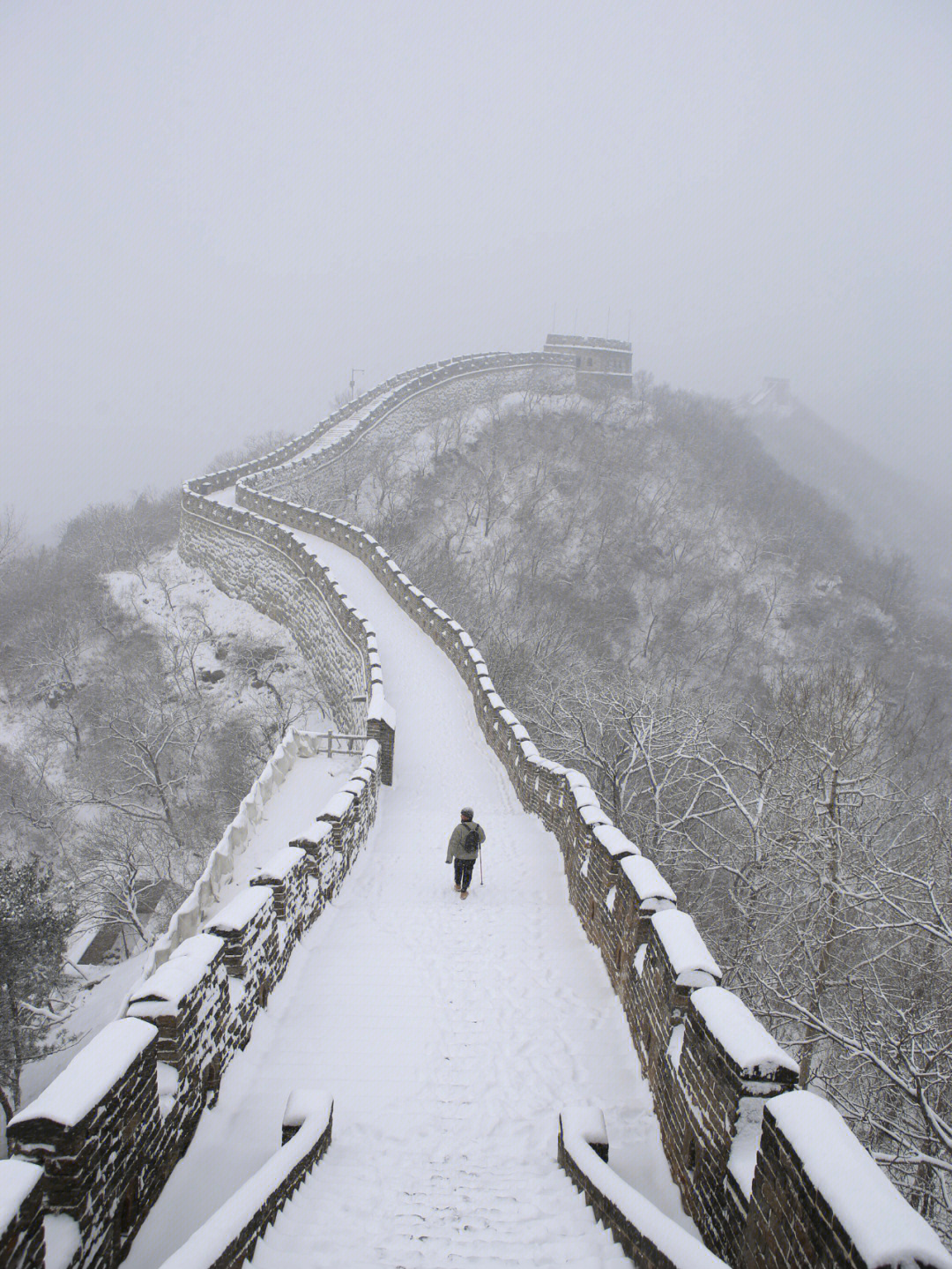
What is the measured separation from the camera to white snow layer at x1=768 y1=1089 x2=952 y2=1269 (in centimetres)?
203

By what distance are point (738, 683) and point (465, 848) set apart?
3088 centimetres

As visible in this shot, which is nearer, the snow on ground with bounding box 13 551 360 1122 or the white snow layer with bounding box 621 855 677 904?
the white snow layer with bounding box 621 855 677 904

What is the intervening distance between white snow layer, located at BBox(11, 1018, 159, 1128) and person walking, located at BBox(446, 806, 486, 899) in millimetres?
4309

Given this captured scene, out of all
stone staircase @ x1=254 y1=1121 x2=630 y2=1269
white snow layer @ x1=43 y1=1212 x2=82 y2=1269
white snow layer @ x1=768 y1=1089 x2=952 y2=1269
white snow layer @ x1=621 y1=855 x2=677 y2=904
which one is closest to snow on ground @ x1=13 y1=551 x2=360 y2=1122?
white snow layer @ x1=621 y1=855 x2=677 y2=904

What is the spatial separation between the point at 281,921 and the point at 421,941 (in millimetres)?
1515

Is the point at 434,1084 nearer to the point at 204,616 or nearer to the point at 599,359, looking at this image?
the point at 204,616

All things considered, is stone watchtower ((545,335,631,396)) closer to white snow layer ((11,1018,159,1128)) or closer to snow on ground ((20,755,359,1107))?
snow on ground ((20,755,359,1107))

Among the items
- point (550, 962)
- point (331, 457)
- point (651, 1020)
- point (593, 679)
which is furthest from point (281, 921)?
point (331, 457)

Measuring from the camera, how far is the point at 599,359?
56719 mm

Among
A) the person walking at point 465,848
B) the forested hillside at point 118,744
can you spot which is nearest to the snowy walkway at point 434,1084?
the person walking at point 465,848

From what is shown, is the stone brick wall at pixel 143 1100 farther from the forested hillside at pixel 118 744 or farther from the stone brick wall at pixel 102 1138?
the forested hillside at pixel 118 744

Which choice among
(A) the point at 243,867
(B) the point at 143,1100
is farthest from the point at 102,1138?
(A) the point at 243,867

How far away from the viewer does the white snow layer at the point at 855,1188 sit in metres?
2.03

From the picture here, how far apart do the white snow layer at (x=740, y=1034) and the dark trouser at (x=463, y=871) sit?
4149mm
